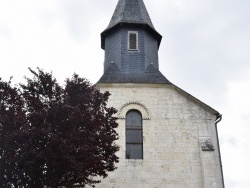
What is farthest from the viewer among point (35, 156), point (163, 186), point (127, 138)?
point (127, 138)

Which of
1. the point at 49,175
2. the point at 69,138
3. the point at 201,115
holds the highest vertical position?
the point at 201,115

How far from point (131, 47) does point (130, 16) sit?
2219mm

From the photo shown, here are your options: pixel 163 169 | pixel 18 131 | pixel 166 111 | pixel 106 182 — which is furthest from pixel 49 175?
pixel 166 111

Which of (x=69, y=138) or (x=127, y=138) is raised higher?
(x=127, y=138)

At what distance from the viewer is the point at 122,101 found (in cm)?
1565

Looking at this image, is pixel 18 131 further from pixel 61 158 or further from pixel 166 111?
pixel 166 111

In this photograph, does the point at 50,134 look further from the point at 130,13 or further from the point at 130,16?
the point at 130,13

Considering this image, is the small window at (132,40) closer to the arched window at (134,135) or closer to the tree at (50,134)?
the arched window at (134,135)

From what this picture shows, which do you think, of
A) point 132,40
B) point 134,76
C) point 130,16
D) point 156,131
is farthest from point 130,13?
point 156,131

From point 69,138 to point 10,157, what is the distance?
141 cm

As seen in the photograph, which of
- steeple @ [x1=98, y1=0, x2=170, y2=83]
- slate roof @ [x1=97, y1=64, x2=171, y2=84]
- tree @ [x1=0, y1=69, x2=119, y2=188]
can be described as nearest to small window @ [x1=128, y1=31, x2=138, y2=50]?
steeple @ [x1=98, y1=0, x2=170, y2=83]

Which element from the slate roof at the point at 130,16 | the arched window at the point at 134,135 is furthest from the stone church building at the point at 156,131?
the slate roof at the point at 130,16

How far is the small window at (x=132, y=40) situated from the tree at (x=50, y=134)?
8126 millimetres

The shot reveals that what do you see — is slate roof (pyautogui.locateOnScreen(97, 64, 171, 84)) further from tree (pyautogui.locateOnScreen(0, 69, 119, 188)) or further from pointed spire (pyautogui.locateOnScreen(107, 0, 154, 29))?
tree (pyautogui.locateOnScreen(0, 69, 119, 188))
